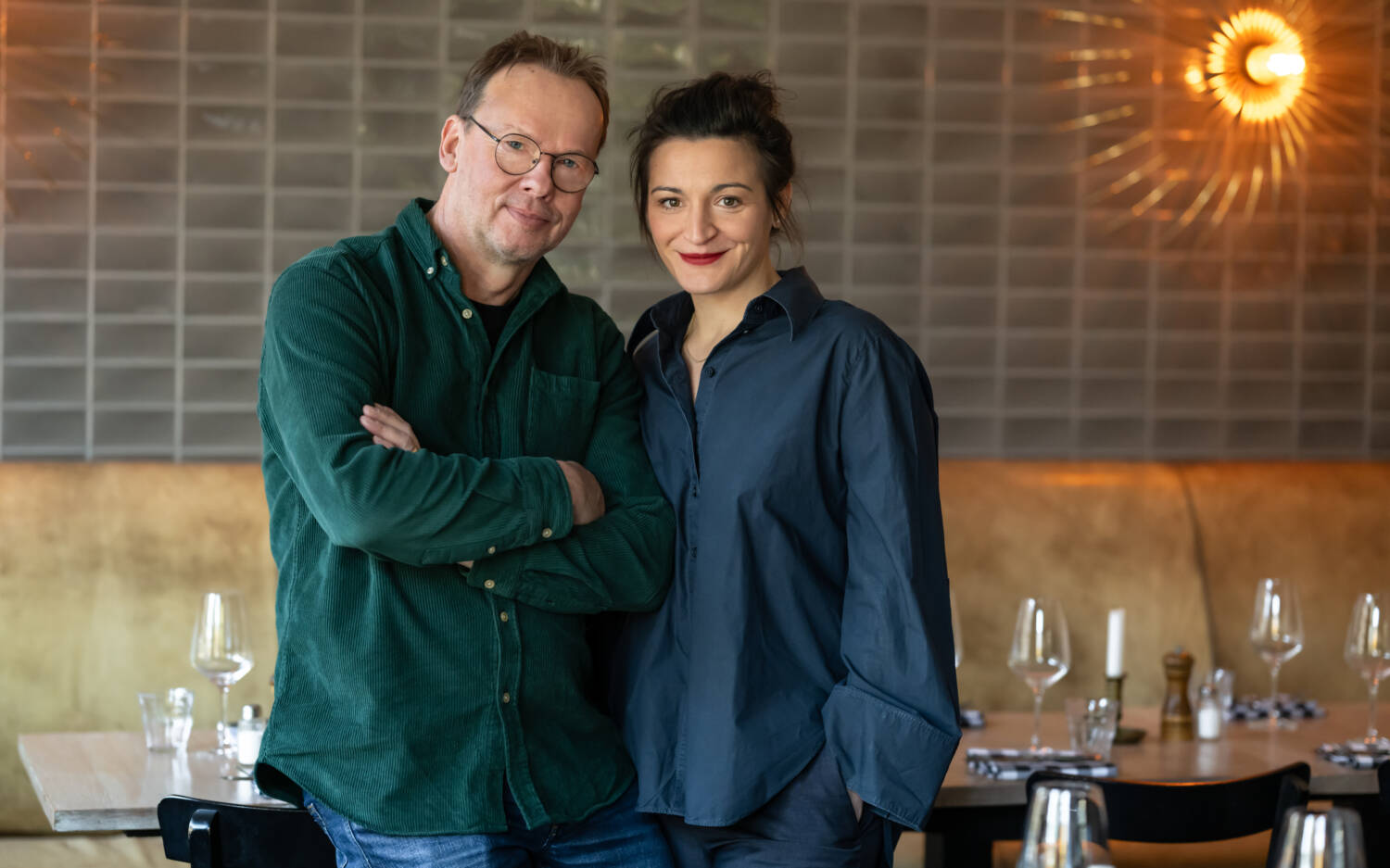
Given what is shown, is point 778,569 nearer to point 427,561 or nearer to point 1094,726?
point 427,561

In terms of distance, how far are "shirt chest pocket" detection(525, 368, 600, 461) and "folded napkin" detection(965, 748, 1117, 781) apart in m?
0.86

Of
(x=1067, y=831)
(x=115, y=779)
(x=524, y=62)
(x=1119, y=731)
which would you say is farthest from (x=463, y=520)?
(x=1119, y=731)

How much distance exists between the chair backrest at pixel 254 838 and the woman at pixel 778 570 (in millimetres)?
379

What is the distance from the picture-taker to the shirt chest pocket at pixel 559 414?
67.5 inches

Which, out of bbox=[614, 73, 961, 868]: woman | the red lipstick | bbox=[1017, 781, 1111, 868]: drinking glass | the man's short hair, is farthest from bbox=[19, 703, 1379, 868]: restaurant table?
bbox=[1017, 781, 1111, 868]: drinking glass

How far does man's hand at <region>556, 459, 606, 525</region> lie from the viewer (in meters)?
1.63

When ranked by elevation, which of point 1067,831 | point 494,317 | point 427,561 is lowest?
point 1067,831

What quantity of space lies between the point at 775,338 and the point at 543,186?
327 mm

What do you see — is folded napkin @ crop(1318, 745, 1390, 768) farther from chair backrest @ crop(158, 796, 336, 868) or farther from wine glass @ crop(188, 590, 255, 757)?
wine glass @ crop(188, 590, 255, 757)

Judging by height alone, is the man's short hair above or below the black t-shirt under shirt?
above

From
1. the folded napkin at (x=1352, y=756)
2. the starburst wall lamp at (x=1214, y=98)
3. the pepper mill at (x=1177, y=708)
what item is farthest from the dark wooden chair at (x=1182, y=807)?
the starburst wall lamp at (x=1214, y=98)

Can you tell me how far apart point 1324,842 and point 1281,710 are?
1.98 m

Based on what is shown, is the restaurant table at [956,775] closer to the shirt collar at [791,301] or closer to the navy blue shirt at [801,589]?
the navy blue shirt at [801,589]

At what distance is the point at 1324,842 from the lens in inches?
36.9
